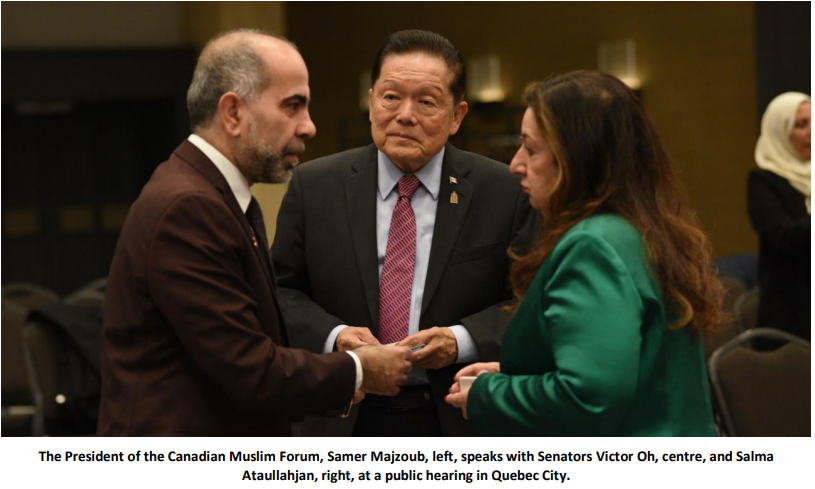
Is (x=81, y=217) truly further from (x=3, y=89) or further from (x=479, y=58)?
(x=479, y=58)

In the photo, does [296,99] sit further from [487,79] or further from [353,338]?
[487,79]

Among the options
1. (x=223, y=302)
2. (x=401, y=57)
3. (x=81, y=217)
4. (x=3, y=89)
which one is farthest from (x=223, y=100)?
(x=81, y=217)

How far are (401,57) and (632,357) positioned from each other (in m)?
1.20

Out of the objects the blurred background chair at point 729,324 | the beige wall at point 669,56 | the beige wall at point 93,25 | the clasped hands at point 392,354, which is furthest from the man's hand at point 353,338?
the beige wall at point 93,25

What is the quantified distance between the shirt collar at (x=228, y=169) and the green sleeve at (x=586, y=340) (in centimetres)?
71

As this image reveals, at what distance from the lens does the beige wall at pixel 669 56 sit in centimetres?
958

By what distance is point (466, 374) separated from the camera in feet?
7.14

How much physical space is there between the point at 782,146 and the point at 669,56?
5834 millimetres

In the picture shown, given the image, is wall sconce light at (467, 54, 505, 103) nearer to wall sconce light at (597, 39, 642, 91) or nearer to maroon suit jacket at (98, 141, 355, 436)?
wall sconce light at (597, 39, 642, 91)

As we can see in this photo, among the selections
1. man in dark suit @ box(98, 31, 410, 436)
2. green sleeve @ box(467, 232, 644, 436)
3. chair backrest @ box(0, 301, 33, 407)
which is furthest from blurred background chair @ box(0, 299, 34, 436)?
green sleeve @ box(467, 232, 644, 436)

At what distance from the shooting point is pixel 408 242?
2.63 m

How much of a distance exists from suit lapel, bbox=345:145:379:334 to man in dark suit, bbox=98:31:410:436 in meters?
0.38

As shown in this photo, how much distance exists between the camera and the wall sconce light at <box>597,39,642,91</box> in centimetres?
1060

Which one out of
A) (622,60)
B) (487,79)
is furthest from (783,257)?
(487,79)
